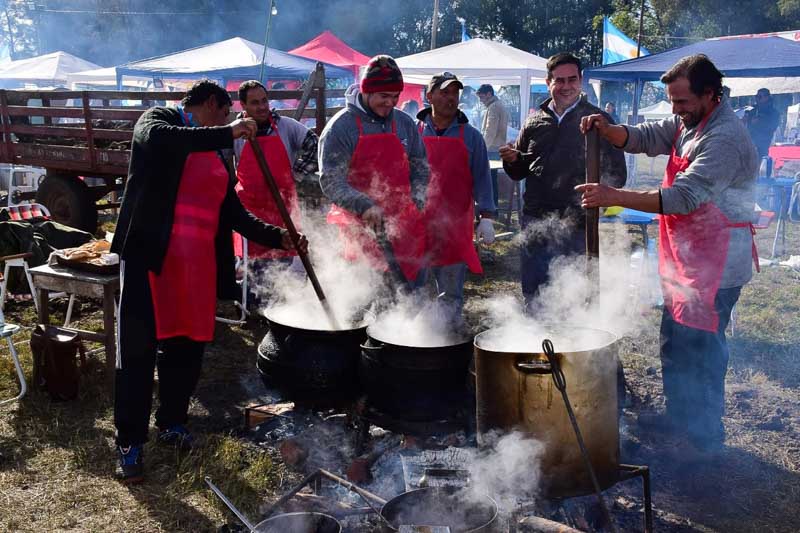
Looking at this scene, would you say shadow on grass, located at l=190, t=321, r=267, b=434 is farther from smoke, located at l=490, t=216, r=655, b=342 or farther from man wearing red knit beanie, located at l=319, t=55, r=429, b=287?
smoke, located at l=490, t=216, r=655, b=342

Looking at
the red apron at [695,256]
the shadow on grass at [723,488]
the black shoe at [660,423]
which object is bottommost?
the shadow on grass at [723,488]

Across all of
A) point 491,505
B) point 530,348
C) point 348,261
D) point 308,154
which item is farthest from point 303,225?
point 491,505

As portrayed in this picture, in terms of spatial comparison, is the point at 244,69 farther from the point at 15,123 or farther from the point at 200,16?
the point at 200,16

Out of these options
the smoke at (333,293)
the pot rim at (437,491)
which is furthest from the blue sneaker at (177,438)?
the pot rim at (437,491)

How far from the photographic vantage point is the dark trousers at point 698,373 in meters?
3.59

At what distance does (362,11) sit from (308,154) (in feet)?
113

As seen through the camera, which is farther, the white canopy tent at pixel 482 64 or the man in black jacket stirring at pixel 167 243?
the white canopy tent at pixel 482 64

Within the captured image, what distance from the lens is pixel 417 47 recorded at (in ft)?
127

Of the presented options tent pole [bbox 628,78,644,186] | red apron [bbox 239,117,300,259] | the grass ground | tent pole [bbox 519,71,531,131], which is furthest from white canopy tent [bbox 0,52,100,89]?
the grass ground

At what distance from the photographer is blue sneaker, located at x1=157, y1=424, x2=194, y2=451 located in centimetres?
392

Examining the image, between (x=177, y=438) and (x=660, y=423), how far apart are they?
9.61 ft

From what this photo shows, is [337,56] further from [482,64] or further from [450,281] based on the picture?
[450,281]

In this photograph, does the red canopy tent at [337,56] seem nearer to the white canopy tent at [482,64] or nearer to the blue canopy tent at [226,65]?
the blue canopy tent at [226,65]

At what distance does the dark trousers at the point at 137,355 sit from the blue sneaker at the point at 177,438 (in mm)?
282
